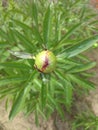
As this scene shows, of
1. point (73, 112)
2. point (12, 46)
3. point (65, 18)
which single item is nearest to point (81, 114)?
point (73, 112)

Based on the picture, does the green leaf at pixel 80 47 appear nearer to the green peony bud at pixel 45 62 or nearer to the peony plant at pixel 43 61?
the peony plant at pixel 43 61

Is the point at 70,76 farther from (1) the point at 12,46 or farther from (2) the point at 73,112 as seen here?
(2) the point at 73,112

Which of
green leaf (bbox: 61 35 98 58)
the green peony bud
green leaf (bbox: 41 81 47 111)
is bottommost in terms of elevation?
green leaf (bbox: 41 81 47 111)

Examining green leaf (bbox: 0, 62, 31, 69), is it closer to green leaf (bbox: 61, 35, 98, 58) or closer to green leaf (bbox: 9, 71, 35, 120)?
green leaf (bbox: 9, 71, 35, 120)

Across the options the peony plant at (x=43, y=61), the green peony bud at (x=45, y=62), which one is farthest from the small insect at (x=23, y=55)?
the green peony bud at (x=45, y=62)

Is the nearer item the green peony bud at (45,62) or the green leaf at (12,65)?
the green peony bud at (45,62)

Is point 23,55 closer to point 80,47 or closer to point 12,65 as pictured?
point 12,65

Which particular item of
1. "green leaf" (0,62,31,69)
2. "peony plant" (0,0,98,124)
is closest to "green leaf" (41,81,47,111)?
"peony plant" (0,0,98,124)

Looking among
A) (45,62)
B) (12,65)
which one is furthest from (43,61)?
(12,65)
